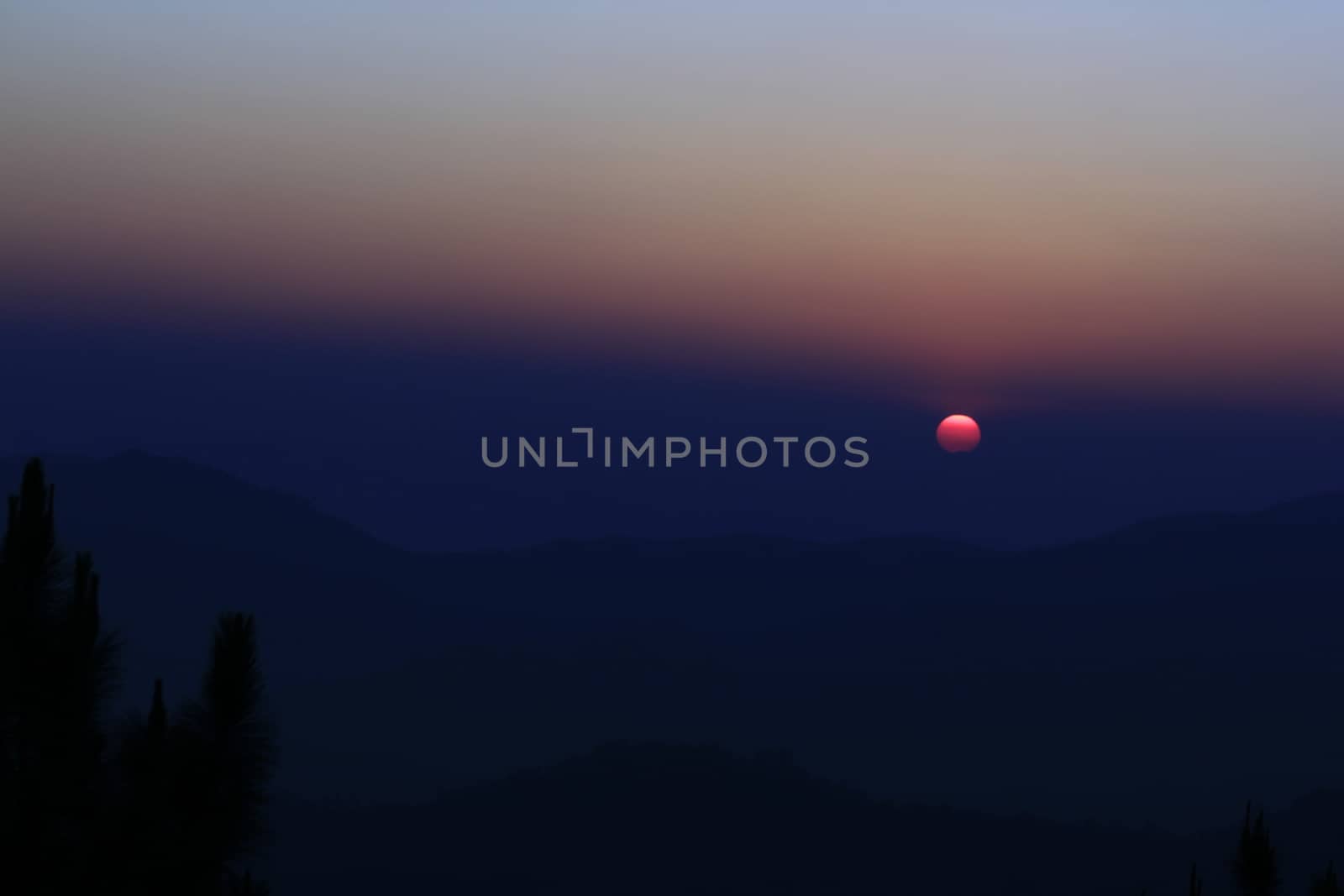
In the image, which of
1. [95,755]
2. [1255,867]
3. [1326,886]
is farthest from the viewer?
[1326,886]

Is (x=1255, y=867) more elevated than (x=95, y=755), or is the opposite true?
(x=95, y=755)

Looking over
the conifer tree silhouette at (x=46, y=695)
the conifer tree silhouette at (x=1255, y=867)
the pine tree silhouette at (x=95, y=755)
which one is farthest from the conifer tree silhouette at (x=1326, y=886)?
the conifer tree silhouette at (x=46, y=695)

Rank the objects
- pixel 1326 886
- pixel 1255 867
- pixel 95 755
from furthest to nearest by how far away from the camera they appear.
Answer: pixel 1326 886
pixel 1255 867
pixel 95 755

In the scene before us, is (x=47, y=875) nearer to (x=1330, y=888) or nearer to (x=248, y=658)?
(x=248, y=658)

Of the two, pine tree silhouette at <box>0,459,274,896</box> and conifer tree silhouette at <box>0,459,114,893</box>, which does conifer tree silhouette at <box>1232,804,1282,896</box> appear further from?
conifer tree silhouette at <box>0,459,114,893</box>

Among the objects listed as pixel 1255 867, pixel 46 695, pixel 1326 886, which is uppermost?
pixel 46 695

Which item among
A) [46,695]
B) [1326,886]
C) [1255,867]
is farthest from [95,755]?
[1326,886]

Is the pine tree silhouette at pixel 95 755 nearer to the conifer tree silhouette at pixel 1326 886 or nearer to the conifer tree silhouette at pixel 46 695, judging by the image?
the conifer tree silhouette at pixel 46 695

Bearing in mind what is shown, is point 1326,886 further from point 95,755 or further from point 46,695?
point 46,695

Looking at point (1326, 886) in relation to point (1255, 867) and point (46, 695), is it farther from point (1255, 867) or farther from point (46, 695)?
point (46, 695)

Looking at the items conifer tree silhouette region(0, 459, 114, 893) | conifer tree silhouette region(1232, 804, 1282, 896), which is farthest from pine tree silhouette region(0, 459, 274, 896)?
conifer tree silhouette region(1232, 804, 1282, 896)

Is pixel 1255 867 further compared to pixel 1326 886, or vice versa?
pixel 1326 886
